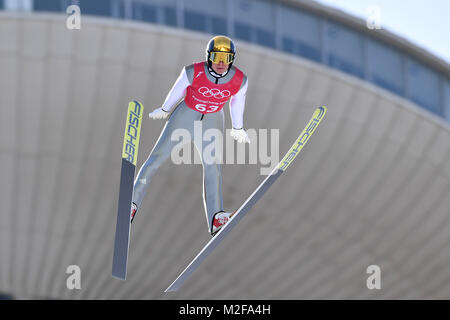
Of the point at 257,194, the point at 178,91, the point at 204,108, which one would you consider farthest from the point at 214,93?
the point at 257,194

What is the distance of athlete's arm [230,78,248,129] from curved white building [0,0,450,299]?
9.74 metres

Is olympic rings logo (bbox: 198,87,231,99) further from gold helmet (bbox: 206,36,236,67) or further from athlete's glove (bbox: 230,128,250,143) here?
athlete's glove (bbox: 230,128,250,143)

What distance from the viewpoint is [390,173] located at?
26.5 m

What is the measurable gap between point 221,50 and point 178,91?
100cm

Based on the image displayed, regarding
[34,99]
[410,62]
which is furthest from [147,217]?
[410,62]

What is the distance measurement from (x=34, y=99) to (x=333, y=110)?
834cm

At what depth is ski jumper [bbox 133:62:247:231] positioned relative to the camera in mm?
12781

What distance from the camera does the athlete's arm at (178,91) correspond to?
12.8m

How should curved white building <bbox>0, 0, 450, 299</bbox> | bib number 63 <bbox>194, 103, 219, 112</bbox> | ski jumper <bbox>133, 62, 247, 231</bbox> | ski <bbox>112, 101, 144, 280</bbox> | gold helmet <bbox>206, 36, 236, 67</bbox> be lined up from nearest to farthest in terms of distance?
gold helmet <bbox>206, 36, 236, 67</bbox> < ski jumper <bbox>133, 62, 247, 231</bbox> < ski <bbox>112, 101, 144, 280</bbox> < bib number 63 <bbox>194, 103, 219, 112</bbox> < curved white building <bbox>0, 0, 450, 299</bbox>

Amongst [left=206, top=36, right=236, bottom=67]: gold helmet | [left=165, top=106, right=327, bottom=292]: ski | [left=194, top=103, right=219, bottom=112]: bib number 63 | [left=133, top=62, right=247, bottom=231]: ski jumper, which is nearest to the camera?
[left=206, top=36, right=236, bottom=67]: gold helmet

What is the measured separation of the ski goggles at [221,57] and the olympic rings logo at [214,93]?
57 cm

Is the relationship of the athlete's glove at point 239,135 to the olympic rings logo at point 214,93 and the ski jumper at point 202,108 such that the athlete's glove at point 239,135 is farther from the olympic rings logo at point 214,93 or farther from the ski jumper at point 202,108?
the olympic rings logo at point 214,93

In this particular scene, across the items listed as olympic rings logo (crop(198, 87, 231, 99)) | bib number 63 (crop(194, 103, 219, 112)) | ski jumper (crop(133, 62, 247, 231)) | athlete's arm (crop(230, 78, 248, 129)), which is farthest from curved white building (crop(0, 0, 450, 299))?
olympic rings logo (crop(198, 87, 231, 99))

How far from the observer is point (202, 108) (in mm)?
13055
